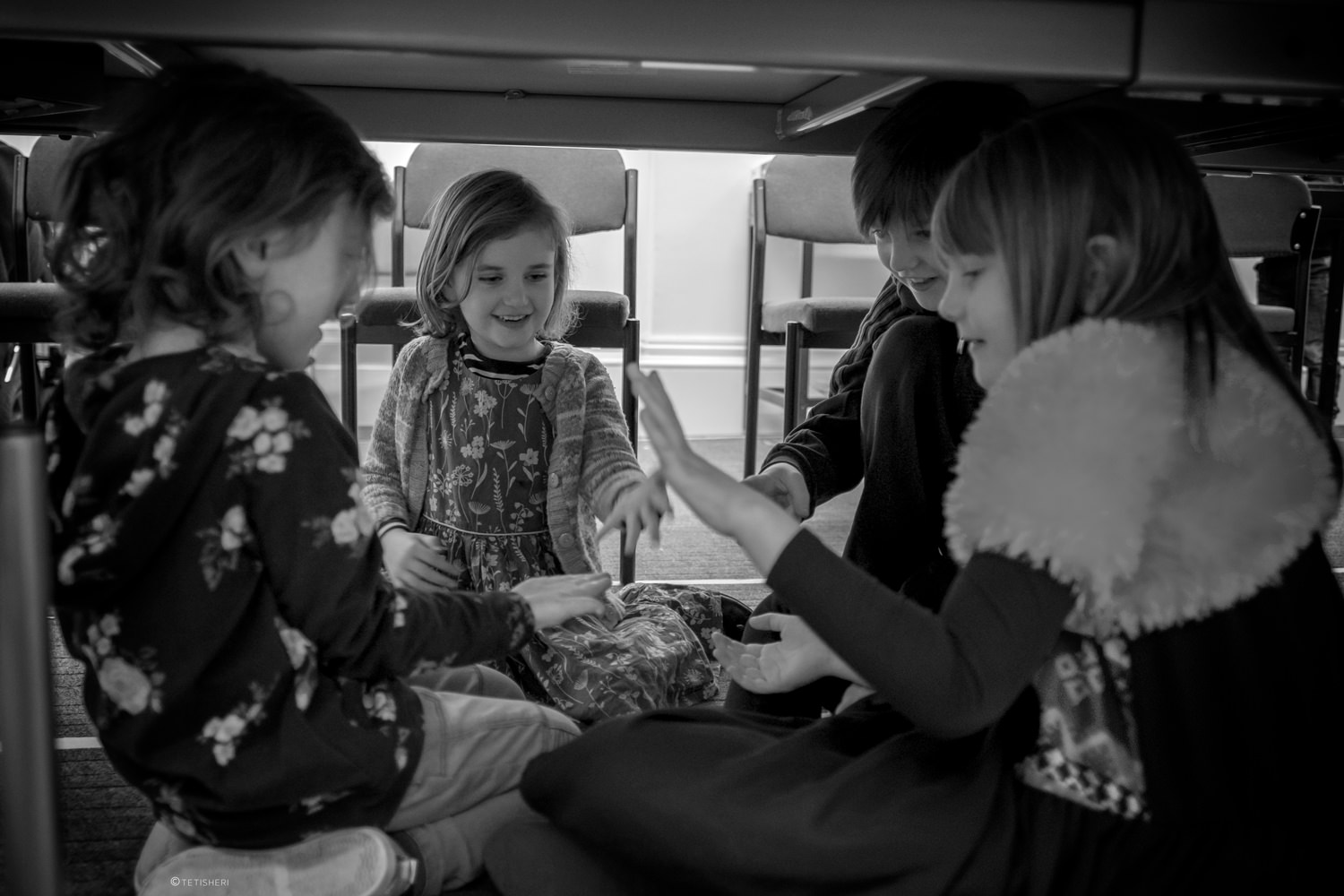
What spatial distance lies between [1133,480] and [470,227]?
3.33 feet

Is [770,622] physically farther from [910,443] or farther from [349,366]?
[349,366]

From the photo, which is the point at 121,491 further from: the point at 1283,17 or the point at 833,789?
the point at 1283,17

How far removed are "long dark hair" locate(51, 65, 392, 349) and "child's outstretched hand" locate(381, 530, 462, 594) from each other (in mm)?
478

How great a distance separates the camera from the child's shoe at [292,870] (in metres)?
0.80

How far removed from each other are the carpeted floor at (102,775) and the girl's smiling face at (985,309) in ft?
1.91

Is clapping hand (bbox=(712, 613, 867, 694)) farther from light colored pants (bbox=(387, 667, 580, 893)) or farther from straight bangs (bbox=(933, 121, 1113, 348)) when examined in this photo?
straight bangs (bbox=(933, 121, 1113, 348))

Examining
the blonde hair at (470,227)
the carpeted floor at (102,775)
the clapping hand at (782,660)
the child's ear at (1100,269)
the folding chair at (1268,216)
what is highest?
the folding chair at (1268,216)

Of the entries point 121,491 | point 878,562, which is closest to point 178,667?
point 121,491

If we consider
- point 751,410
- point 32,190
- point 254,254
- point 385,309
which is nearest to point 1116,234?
point 254,254

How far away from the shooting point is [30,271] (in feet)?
8.75

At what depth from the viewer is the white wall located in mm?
3744

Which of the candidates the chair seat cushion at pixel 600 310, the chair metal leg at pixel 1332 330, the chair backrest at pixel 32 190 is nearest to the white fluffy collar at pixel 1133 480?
the chair seat cushion at pixel 600 310

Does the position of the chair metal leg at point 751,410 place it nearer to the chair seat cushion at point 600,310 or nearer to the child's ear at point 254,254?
the chair seat cushion at point 600,310

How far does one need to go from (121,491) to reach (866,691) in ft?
1.99
